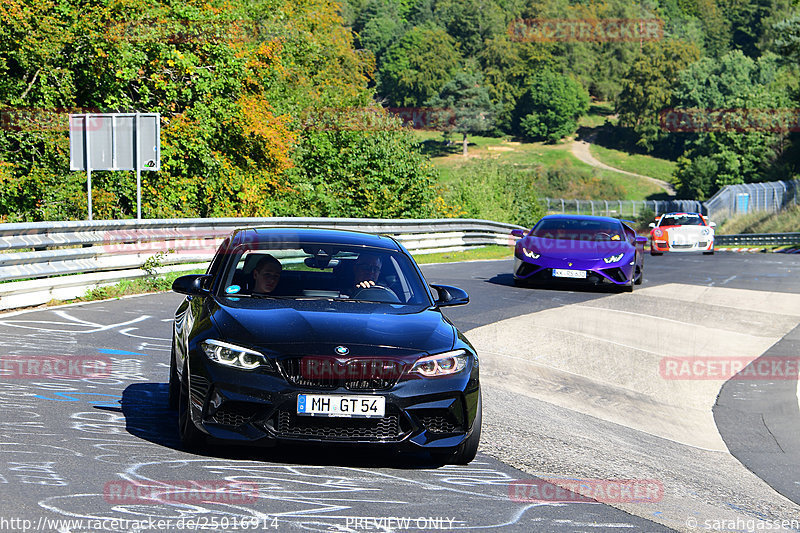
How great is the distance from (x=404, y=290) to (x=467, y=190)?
4299 centimetres

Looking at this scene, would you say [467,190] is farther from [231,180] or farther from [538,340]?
[538,340]

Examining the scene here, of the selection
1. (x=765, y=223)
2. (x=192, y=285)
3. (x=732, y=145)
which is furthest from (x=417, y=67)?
(x=192, y=285)

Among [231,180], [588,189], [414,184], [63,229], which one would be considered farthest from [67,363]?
[588,189]

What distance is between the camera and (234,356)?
18.9 ft

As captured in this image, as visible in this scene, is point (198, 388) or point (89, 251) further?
point (89, 251)

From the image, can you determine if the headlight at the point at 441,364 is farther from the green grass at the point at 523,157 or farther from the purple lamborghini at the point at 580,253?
the green grass at the point at 523,157

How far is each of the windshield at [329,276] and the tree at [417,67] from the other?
15904 cm

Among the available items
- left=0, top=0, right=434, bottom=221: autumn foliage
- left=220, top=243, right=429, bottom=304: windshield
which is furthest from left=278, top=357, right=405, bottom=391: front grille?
left=0, top=0, right=434, bottom=221: autumn foliage

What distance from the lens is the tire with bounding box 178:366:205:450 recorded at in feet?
19.2

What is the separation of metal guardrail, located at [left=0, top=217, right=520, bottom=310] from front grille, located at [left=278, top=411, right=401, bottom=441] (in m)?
8.02

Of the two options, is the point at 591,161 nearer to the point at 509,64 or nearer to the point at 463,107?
the point at 463,107

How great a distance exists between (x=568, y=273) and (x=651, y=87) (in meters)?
148

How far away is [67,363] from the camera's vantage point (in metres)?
9.07

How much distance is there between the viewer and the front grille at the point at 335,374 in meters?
5.64
